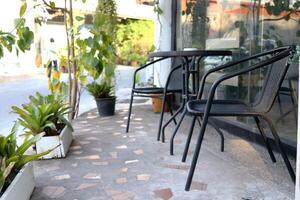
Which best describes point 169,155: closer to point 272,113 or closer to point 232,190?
point 232,190

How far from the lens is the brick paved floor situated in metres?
1.79

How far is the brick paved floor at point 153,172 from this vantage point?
1.79m

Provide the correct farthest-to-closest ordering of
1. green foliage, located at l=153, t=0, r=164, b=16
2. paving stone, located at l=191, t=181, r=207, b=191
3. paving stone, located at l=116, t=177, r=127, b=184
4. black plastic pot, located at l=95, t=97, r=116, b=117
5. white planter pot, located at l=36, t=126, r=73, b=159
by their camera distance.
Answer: green foliage, located at l=153, t=0, r=164, b=16 → black plastic pot, located at l=95, t=97, r=116, b=117 → white planter pot, located at l=36, t=126, r=73, b=159 → paving stone, located at l=116, t=177, r=127, b=184 → paving stone, located at l=191, t=181, r=207, b=191

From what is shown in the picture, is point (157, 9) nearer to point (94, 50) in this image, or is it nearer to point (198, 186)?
point (94, 50)

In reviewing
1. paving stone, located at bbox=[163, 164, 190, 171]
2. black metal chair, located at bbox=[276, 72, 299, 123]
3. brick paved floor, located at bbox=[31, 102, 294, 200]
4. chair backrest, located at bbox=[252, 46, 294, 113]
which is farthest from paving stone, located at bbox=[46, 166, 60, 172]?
black metal chair, located at bbox=[276, 72, 299, 123]

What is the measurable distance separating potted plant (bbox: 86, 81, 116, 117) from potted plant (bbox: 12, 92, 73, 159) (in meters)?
1.29

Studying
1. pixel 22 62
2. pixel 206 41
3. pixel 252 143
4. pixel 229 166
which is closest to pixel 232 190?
pixel 229 166

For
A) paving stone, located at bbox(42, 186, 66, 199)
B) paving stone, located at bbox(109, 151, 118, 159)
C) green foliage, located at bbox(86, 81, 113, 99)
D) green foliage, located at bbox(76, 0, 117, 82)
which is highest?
green foliage, located at bbox(76, 0, 117, 82)

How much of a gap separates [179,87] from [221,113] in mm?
1404

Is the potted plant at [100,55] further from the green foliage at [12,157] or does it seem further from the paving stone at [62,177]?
the green foliage at [12,157]

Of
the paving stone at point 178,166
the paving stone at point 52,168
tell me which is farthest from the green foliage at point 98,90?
the paving stone at point 178,166

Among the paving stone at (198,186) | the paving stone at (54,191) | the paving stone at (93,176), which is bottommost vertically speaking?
the paving stone at (54,191)

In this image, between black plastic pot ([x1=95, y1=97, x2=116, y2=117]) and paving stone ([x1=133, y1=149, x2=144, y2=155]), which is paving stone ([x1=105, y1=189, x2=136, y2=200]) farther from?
black plastic pot ([x1=95, y1=97, x2=116, y2=117])

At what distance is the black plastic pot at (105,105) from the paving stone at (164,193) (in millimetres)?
2284
